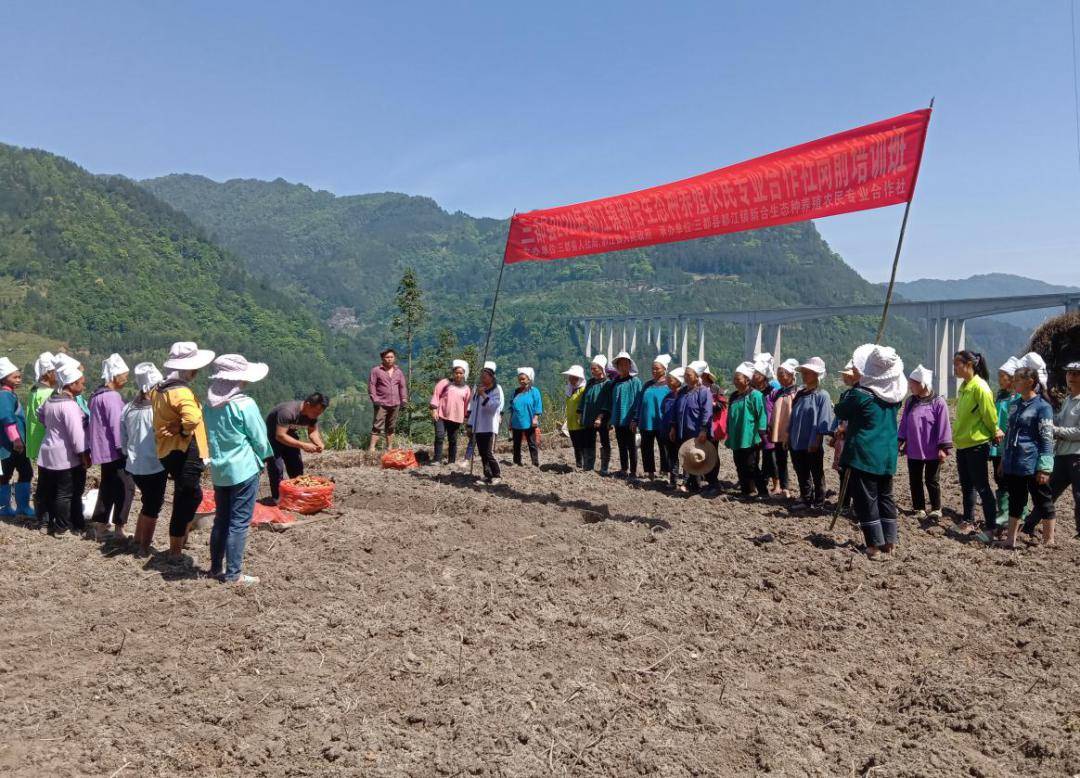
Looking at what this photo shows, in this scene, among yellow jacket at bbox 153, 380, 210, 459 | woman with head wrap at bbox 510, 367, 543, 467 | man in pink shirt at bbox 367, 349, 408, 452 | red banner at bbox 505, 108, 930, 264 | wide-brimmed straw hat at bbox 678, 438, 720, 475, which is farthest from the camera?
man in pink shirt at bbox 367, 349, 408, 452

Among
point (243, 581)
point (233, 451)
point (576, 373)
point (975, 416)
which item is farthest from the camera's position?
point (576, 373)

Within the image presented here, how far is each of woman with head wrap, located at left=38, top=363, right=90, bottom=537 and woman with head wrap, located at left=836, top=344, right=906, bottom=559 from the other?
18.3 feet

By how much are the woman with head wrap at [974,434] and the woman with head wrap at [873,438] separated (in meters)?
1.17

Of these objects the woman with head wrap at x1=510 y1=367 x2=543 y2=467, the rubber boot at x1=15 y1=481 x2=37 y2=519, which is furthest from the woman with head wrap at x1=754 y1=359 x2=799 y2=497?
the rubber boot at x1=15 y1=481 x2=37 y2=519

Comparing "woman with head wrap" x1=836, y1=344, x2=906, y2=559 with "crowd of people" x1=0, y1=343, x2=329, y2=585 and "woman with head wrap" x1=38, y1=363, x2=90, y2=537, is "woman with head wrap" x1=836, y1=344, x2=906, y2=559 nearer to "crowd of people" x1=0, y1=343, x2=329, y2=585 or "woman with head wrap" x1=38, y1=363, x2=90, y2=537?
"crowd of people" x1=0, y1=343, x2=329, y2=585

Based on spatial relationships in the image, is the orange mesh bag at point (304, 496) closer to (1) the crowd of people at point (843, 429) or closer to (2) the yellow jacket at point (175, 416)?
(2) the yellow jacket at point (175, 416)

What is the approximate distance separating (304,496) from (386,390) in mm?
3382

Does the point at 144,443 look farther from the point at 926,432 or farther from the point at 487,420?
the point at 926,432

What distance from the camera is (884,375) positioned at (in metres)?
5.03

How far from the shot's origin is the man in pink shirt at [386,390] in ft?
31.9

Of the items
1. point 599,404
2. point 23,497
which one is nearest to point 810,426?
point 599,404

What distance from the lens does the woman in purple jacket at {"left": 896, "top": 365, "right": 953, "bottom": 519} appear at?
618 centimetres

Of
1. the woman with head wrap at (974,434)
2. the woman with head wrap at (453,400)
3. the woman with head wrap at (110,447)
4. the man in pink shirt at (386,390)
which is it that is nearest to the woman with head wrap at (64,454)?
the woman with head wrap at (110,447)

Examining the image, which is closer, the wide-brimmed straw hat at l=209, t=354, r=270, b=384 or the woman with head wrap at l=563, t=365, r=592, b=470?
the wide-brimmed straw hat at l=209, t=354, r=270, b=384
